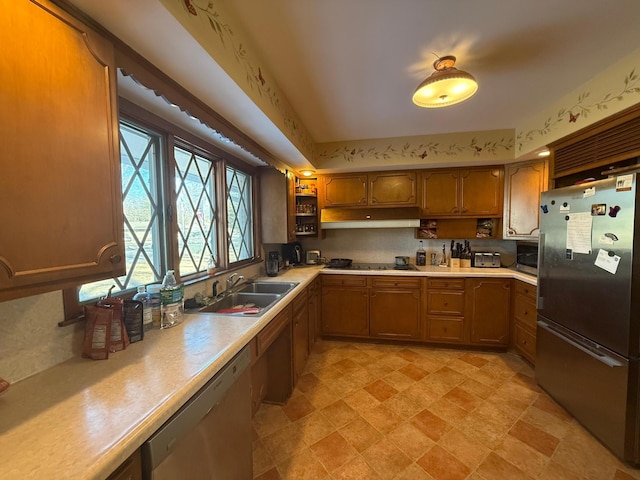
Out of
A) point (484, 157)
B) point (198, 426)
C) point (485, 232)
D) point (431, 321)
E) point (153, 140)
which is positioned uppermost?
point (484, 157)

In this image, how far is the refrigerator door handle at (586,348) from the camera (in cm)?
153

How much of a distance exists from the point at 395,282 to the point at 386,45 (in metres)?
2.24

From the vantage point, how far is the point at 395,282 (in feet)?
9.71

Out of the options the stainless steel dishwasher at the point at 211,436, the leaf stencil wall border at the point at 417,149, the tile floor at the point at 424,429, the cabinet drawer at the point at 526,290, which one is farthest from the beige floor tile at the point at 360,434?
the leaf stencil wall border at the point at 417,149

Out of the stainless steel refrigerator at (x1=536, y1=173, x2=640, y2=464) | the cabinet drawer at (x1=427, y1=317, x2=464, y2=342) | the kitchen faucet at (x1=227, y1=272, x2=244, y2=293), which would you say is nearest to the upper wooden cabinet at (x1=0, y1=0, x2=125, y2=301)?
the kitchen faucet at (x1=227, y1=272, x2=244, y2=293)

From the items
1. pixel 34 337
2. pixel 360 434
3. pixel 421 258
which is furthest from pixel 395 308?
pixel 34 337

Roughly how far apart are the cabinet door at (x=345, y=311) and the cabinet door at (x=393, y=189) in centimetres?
112

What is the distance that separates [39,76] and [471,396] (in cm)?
298

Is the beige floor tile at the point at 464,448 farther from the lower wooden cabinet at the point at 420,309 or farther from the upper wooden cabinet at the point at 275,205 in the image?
the upper wooden cabinet at the point at 275,205

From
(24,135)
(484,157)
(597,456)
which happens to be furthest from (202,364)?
(484,157)

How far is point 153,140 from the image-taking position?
161 cm

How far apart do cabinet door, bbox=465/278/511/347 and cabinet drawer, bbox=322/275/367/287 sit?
114 cm

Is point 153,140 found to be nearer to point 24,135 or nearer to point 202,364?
point 24,135

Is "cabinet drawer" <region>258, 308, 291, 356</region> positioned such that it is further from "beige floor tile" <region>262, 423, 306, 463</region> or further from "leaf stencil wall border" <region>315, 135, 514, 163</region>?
"leaf stencil wall border" <region>315, 135, 514, 163</region>
